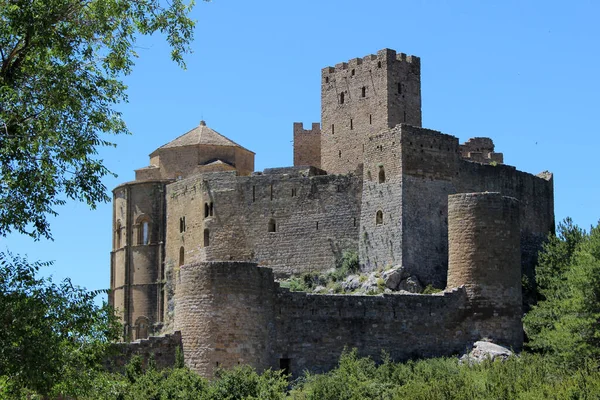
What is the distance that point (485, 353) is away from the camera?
132 feet

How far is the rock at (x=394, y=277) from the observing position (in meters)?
47.7

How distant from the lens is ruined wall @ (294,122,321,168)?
62500 millimetres

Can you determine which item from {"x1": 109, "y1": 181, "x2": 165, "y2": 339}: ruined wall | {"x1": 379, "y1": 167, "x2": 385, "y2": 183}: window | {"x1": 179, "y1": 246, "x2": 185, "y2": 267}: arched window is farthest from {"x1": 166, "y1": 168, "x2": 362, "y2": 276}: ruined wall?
{"x1": 109, "y1": 181, "x2": 165, "y2": 339}: ruined wall

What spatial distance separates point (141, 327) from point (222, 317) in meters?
24.9

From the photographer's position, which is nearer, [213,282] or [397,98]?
[213,282]

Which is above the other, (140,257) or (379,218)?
(379,218)

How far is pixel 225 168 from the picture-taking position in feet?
203

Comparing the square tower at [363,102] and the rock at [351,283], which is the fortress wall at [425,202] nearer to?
the rock at [351,283]

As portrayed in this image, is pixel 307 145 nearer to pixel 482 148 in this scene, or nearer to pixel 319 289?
pixel 482 148

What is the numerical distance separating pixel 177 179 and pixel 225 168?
2556mm

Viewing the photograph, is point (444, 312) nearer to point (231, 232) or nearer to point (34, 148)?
point (231, 232)

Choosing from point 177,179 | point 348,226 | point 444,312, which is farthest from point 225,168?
point 444,312

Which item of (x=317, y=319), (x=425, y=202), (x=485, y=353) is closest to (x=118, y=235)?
(x=425, y=202)

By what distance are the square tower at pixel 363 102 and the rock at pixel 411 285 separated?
385 inches
